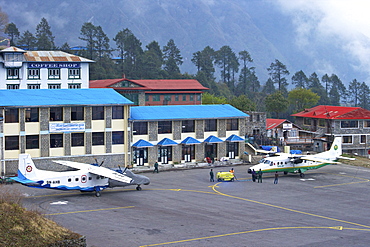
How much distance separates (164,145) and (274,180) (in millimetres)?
14195

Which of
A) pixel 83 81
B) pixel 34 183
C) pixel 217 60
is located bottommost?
pixel 34 183

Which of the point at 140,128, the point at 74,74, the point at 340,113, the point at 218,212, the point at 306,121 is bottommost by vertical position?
the point at 218,212

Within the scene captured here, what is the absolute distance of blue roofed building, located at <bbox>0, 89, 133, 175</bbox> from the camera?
174 ft

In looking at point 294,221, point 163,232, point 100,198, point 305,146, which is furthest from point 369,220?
point 305,146

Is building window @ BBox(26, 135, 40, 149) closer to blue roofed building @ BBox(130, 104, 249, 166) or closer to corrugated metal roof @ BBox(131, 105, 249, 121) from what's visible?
blue roofed building @ BBox(130, 104, 249, 166)

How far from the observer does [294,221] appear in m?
35.9

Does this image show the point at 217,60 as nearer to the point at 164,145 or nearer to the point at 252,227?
the point at 164,145

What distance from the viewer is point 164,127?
61.7 meters

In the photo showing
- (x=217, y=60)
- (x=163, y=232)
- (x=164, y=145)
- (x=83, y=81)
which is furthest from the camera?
(x=217, y=60)

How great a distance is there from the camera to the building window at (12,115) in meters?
52.8

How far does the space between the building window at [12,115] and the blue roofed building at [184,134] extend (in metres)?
12.8

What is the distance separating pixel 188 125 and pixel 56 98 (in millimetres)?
16482

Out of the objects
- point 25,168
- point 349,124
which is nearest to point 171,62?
point 349,124

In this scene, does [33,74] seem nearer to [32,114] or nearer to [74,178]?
[32,114]
